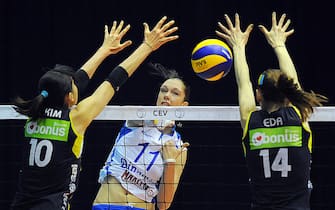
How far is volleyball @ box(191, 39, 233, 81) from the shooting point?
5.67m

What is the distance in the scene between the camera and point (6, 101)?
852cm

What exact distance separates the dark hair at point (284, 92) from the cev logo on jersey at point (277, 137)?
0.13 m

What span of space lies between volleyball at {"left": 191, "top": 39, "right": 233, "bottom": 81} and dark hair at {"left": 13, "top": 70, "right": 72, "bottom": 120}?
1215 mm

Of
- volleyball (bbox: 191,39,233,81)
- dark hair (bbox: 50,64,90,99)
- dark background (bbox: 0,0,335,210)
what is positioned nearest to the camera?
dark hair (bbox: 50,64,90,99)

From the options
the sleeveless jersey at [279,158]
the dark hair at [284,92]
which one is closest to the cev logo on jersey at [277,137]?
the sleeveless jersey at [279,158]

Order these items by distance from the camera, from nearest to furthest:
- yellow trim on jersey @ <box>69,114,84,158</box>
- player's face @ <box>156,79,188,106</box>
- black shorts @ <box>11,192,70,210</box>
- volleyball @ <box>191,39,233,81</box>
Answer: black shorts @ <box>11,192,70,210</box> → yellow trim on jersey @ <box>69,114,84,158</box> → volleyball @ <box>191,39,233,81</box> → player's face @ <box>156,79,188,106</box>

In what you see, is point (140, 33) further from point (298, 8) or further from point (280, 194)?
point (280, 194)

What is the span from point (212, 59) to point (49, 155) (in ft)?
5.01

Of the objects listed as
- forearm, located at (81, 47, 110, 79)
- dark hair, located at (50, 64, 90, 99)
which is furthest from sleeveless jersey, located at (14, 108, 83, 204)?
forearm, located at (81, 47, 110, 79)

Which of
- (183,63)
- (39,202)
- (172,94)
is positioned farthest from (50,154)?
(183,63)

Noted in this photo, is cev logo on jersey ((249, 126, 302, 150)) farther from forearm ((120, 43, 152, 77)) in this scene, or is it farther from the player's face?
the player's face

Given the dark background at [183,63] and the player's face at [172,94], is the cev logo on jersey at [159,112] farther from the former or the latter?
the dark background at [183,63]

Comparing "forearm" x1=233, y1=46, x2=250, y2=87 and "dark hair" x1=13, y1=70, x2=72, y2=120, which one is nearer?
"dark hair" x1=13, y1=70, x2=72, y2=120

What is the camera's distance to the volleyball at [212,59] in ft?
18.6
